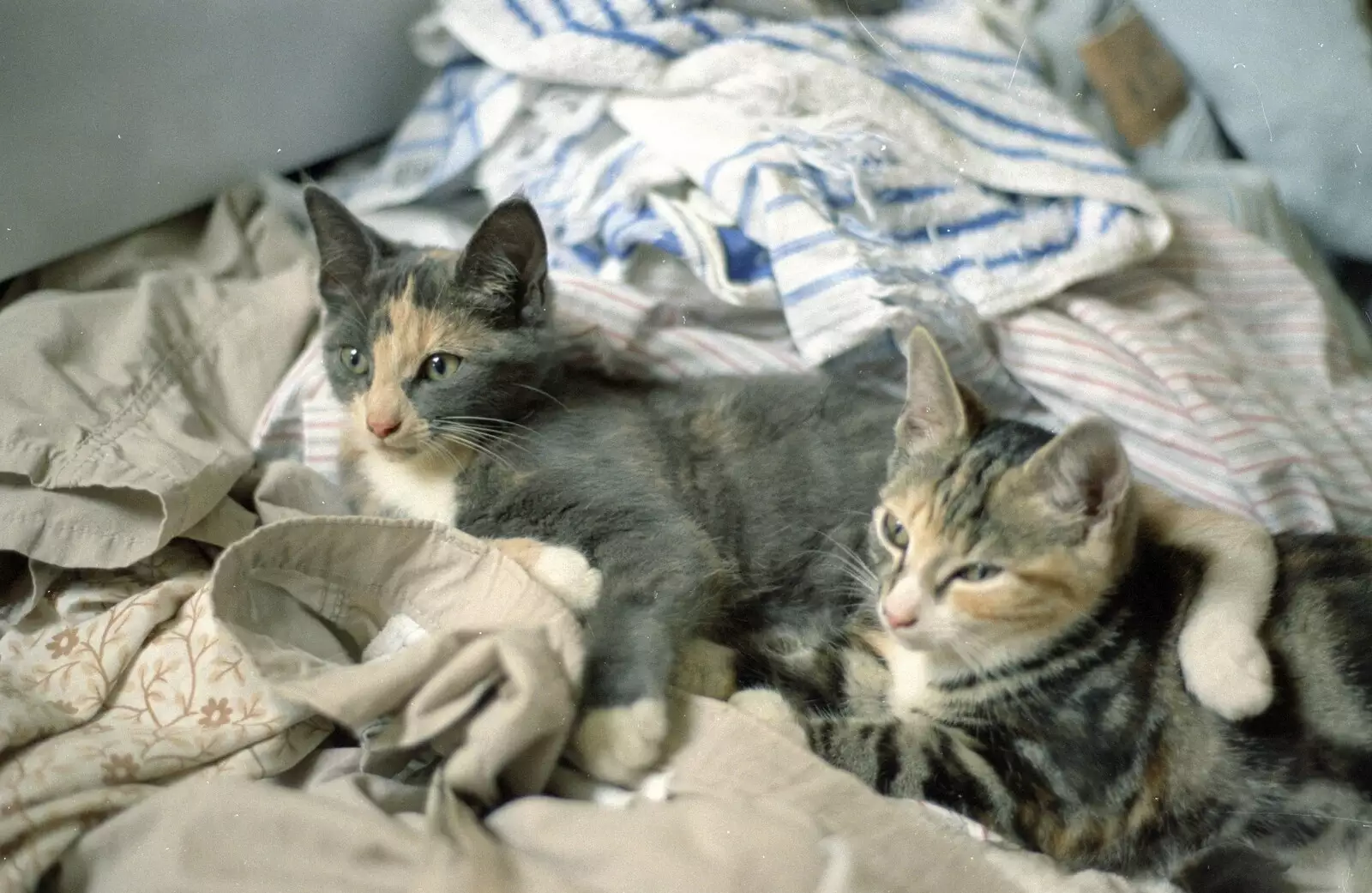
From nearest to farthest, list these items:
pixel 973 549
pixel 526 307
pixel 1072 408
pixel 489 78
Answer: pixel 973 549, pixel 526 307, pixel 1072 408, pixel 489 78

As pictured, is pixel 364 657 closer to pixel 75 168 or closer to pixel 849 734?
pixel 849 734

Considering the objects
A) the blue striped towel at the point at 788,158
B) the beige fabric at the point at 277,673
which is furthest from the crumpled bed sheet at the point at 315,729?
the blue striped towel at the point at 788,158

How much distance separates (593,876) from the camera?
0.78 m

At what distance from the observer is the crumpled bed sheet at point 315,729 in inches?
30.5

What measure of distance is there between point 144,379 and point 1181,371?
128 centimetres

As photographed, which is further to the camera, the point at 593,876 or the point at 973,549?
the point at 973,549

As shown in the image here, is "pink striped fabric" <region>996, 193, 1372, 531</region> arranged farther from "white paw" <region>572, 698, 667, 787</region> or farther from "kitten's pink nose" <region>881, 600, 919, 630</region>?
"white paw" <region>572, 698, 667, 787</region>

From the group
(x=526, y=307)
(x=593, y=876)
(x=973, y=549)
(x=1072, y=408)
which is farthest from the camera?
(x=1072, y=408)

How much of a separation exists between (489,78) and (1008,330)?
80 cm

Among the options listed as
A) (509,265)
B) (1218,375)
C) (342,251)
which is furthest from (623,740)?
(1218,375)

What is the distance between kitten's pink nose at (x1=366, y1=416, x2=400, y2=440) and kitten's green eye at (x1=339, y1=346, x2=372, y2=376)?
9 centimetres

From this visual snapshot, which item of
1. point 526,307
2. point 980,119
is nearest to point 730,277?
point 526,307

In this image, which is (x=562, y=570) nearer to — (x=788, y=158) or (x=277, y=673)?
(x=277, y=673)

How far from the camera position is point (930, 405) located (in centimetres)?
97
